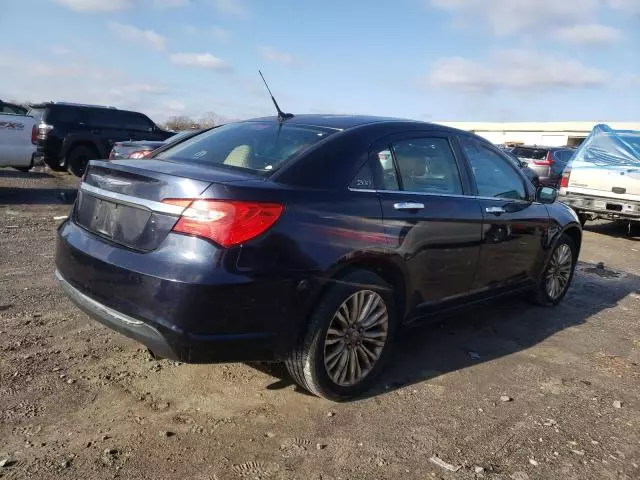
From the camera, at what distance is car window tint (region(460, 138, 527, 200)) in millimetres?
4426

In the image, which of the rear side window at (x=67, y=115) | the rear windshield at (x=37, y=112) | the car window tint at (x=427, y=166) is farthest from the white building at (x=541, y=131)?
the car window tint at (x=427, y=166)

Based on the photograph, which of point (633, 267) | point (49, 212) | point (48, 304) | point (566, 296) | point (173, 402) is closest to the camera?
point (173, 402)

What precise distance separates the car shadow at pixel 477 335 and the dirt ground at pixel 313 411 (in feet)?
0.07

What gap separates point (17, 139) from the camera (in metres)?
11.3

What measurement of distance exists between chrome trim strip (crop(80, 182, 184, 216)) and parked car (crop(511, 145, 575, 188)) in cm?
1388

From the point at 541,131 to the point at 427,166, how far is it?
6410 centimetres

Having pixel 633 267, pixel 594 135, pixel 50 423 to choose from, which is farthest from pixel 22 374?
pixel 594 135

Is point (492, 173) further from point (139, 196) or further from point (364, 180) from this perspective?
point (139, 196)

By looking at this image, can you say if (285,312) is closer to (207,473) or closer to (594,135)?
(207,473)

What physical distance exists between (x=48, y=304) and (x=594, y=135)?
10.6 m

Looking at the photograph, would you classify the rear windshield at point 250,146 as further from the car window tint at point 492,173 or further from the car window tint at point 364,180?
the car window tint at point 492,173

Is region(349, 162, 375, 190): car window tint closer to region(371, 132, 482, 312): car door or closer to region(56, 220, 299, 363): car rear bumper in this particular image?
region(371, 132, 482, 312): car door

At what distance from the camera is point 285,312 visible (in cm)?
298

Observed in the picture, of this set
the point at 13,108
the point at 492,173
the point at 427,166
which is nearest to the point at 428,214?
the point at 427,166
